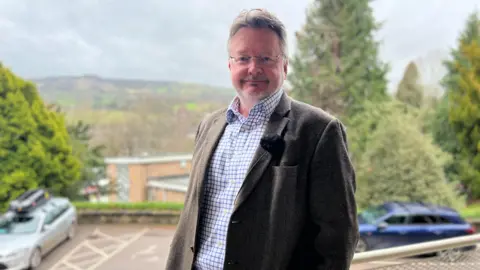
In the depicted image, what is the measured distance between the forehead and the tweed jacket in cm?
14

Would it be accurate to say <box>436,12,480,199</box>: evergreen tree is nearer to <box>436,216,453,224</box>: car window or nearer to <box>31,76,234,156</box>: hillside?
<box>436,216,453,224</box>: car window

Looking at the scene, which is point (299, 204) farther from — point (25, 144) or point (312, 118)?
point (25, 144)

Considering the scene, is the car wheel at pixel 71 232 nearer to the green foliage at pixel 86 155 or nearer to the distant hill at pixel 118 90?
the green foliage at pixel 86 155

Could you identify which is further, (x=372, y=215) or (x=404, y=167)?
(x=404, y=167)

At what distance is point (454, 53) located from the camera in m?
12.4

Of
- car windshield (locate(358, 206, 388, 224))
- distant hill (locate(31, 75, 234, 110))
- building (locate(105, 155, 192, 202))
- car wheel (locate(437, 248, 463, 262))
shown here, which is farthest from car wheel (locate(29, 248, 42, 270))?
distant hill (locate(31, 75, 234, 110))

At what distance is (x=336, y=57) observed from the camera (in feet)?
36.7

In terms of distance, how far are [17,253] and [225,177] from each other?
236 inches

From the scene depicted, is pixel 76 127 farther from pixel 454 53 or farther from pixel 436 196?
pixel 454 53

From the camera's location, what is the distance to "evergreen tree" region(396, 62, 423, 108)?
55.6 ft

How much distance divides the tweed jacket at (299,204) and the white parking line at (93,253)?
6.89 metres

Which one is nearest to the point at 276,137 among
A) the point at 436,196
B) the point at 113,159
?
the point at 436,196

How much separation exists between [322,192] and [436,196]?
26.0 ft

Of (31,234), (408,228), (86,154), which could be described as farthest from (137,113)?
(408,228)
